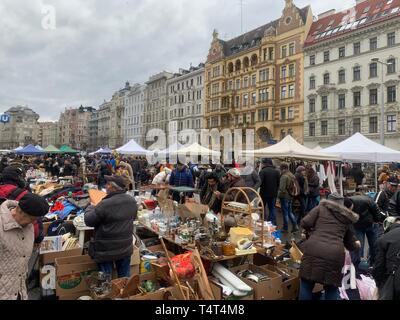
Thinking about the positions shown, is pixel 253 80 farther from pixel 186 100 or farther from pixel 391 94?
pixel 391 94

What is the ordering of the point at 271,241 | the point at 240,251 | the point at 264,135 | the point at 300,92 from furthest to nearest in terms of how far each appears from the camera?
the point at 264,135 → the point at 300,92 → the point at 271,241 → the point at 240,251

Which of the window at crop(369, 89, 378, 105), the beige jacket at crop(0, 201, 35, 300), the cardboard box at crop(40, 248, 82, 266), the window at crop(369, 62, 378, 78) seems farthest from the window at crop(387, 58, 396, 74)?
the beige jacket at crop(0, 201, 35, 300)

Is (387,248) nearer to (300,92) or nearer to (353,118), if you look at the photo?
(353,118)

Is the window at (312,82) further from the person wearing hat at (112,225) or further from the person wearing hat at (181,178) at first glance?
the person wearing hat at (112,225)

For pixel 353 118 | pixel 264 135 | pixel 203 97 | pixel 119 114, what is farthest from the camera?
pixel 119 114

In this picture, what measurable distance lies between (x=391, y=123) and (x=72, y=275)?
3259 centimetres

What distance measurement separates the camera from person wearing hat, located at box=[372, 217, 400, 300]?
9.05ft

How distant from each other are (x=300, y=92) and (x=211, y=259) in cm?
3671

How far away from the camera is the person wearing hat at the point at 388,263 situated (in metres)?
2.76

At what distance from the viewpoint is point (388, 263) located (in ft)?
9.30

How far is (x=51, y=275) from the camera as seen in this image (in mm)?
4047

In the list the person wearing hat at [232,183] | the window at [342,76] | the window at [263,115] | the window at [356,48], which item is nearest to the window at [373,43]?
the window at [356,48]

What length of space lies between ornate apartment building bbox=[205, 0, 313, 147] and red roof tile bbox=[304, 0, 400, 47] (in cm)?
152
